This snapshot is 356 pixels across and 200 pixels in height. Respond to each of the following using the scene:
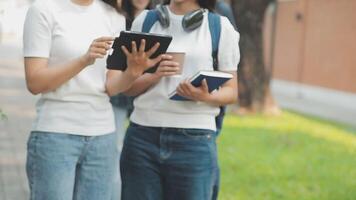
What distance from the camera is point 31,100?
40.9ft

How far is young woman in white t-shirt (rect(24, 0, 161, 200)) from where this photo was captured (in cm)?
273

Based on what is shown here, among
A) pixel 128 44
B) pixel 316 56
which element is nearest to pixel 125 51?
pixel 128 44

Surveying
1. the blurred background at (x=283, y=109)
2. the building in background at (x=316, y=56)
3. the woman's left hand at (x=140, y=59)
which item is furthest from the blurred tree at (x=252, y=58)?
the woman's left hand at (x=140, y=59)

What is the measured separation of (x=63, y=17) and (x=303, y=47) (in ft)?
53.2

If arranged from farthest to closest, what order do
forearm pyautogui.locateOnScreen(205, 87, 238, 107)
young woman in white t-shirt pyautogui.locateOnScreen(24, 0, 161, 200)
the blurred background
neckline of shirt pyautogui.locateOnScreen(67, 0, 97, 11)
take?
the blurred background → forearm pyautogui.locateOnScreen(205, 87, 238, 107) → neckline of shirt pyautogui.locateOnScreen(67, 0, 97, 11) → young woman in white t-shirt pyautogui.locateOnScreen(24, 0, 161, 200)

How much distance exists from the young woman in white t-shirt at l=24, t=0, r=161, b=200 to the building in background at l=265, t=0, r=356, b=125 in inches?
420

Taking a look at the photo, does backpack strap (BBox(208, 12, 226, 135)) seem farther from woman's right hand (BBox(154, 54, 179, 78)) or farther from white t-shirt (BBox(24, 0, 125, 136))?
white t-shirt (BBox(24, 0, 125, 136))

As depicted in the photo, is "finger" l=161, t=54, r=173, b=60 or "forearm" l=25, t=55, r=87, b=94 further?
"finger" l=161, t=54, r=173, b=60

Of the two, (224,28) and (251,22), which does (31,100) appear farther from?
(224,28)

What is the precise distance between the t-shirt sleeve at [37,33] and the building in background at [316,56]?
1090 cm

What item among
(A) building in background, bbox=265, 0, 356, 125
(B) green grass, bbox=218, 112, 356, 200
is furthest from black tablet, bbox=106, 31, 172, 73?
(A) building in background, bbox=265, 0, 356, 125

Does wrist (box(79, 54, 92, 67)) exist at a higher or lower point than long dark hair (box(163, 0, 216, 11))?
lower

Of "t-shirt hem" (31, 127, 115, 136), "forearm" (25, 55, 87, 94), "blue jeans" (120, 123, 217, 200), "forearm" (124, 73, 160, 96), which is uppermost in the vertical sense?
"forearm" (25, 55, 87, 94)

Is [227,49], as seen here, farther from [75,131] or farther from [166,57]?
[75,131]
